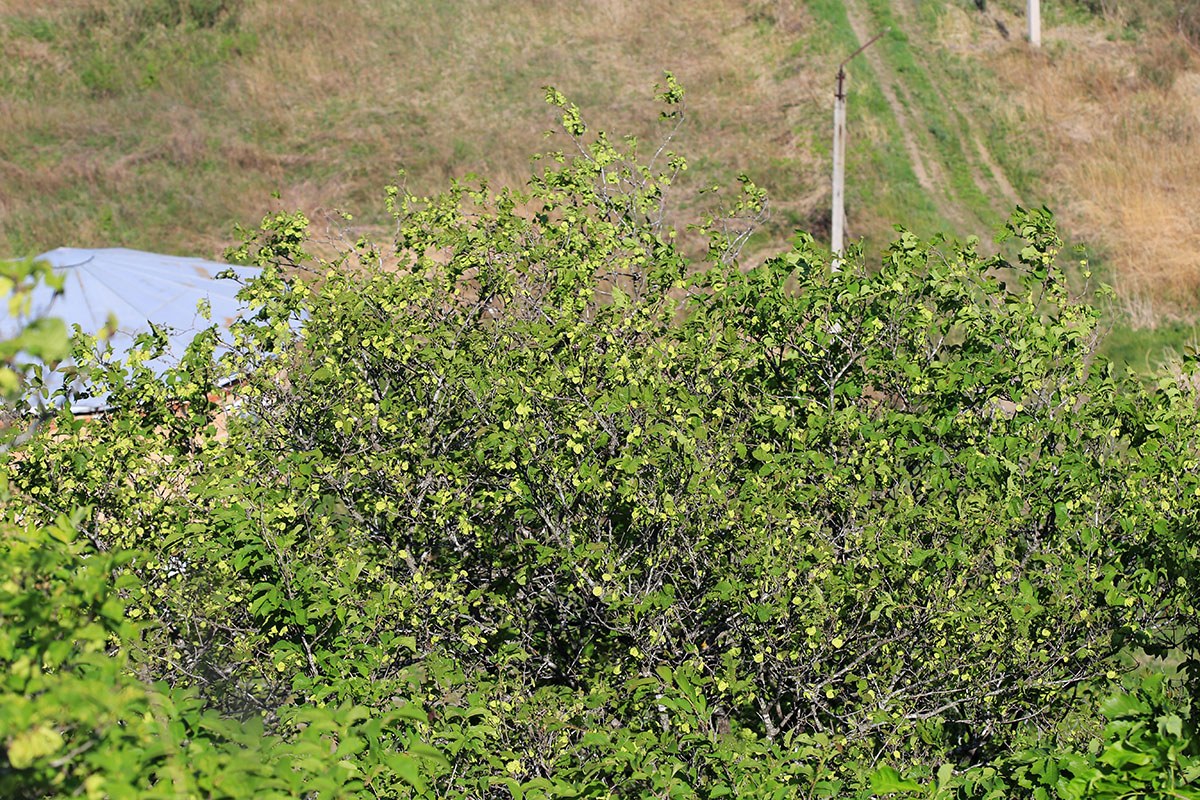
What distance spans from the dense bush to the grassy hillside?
14.3 meters

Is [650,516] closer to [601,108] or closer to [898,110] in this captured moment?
[601,108]

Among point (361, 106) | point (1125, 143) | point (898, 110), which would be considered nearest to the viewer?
point (1125, 143)

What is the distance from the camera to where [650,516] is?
16.6 feet

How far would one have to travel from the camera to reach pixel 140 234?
22.4 m

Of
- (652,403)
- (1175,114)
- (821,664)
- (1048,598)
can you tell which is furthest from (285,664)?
(1175,114)

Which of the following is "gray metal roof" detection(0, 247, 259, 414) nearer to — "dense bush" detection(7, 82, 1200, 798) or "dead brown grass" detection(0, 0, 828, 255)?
"dead brown grass" detection(0, 0, 828, 255)

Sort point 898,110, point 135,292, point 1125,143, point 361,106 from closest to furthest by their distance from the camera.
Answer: point 135,292
point 1125,143
point 898,110
point 361,106

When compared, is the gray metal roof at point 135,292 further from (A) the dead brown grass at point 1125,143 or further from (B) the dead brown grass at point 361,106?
(A) the dead brown grass at point 1125,143

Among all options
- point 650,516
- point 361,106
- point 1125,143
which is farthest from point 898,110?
point 650,516

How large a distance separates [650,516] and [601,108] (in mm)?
22864

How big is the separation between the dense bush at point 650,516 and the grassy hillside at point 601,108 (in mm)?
14328

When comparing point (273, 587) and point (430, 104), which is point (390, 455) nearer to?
point (273, 587)

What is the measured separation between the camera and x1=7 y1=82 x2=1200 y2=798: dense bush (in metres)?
4.87

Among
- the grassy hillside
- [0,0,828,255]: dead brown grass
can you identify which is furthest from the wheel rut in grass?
[0,0,828,255]: dead brown grass
